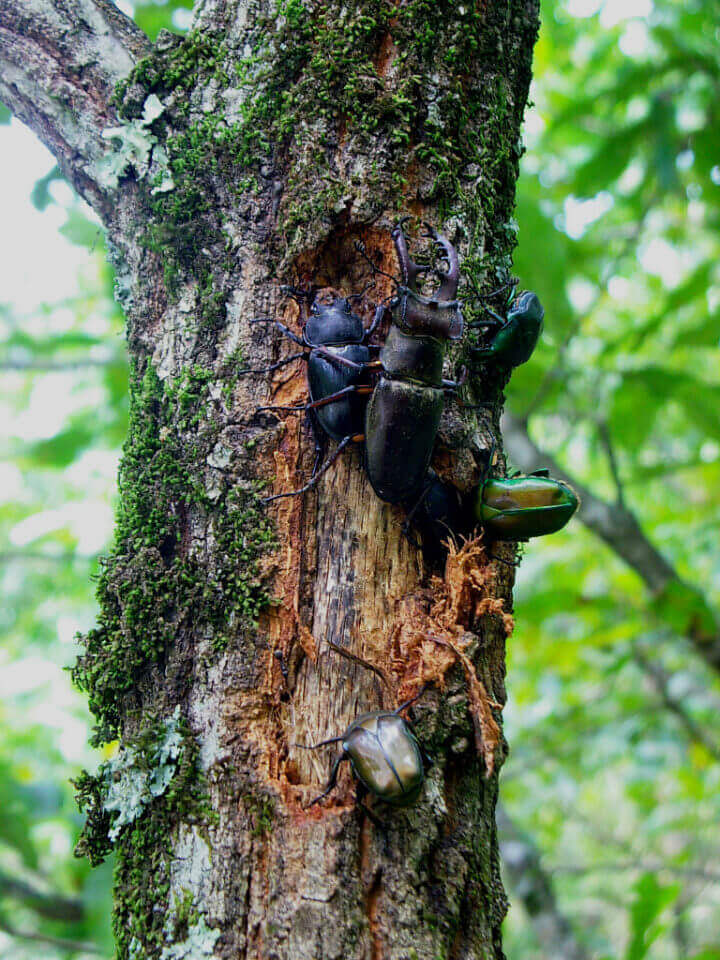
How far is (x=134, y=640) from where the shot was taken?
5.51 feet

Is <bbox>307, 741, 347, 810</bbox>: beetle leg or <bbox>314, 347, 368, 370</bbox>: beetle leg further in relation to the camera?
<bbox>314, 347, 368, 370</bbox>: beetle leg

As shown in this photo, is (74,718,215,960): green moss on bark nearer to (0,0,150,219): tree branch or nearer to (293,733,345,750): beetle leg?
(293,733,345,750): beetle leg

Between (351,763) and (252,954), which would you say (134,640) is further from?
(252,954)

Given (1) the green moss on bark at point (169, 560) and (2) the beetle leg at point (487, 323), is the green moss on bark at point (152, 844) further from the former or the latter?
(2) the beetle leg at point (487, 323)

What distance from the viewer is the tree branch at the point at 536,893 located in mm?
4777

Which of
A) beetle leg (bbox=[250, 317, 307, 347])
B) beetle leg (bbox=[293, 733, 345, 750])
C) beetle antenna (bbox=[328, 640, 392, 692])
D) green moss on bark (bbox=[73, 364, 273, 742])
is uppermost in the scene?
beetle leg (bbox=[250, 317, 307, 347])

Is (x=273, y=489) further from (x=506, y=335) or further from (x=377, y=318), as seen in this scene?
(x=506, y=335)

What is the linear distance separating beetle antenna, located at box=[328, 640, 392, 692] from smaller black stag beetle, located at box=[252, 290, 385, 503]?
0.40 meters

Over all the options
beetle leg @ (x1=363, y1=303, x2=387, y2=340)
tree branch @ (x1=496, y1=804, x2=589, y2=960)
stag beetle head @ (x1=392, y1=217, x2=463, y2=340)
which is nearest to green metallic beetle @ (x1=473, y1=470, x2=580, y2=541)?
stag beetle head @ (x1=392, y1=217, x2=463, y2=340)

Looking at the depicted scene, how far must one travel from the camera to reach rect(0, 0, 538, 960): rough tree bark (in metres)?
1.49

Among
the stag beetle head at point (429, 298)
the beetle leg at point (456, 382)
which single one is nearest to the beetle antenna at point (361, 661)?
the beetle leg at point (456, 382)

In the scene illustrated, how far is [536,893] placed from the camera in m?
4.96

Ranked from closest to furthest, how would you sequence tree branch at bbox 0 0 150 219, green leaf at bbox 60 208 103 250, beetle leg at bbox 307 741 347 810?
beetle leg at bbox 307 741 347 810, tree branch at bbox 0 0 150 219, green leaf at bbox 60 208 103 250

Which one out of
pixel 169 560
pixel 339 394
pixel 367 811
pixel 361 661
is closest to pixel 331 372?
pixel 339 394
